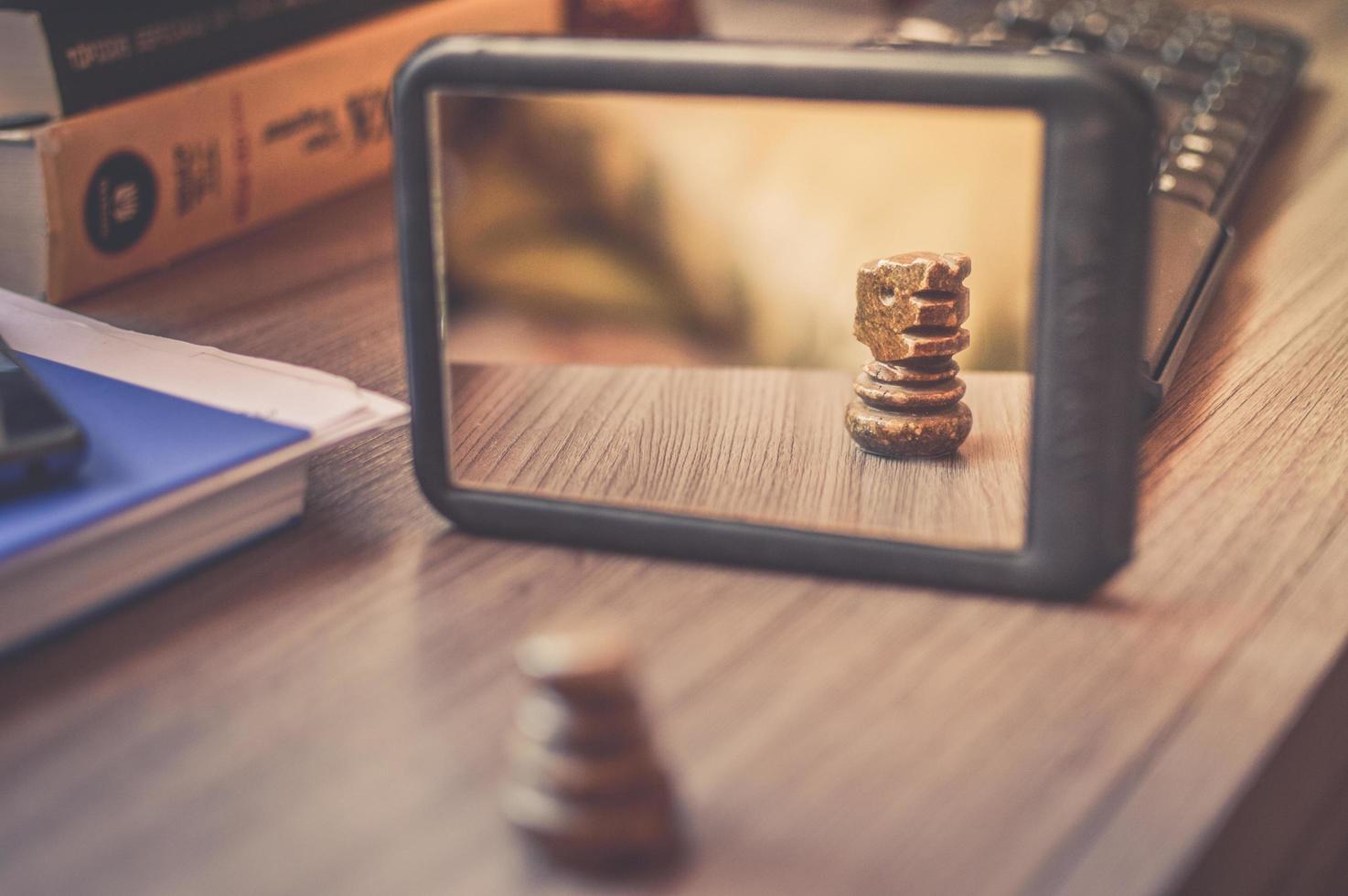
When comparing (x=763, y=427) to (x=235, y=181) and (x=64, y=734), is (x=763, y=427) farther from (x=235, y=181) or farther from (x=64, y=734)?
(x=235, y=181)

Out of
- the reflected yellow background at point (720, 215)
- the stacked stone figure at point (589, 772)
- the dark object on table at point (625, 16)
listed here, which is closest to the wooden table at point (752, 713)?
the stacked stone figure at point (589, 772)

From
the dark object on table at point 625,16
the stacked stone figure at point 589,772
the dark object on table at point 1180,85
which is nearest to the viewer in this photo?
the stacked stone figure at point 589,772

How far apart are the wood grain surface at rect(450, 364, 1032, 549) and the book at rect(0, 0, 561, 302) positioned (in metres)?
0.23

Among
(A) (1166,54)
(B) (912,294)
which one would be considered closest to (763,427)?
(B) (912,294)

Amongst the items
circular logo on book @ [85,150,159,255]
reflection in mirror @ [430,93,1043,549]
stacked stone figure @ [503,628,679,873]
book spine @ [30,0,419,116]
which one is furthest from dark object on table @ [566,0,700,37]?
stacked stone figure @ [503,628,679,873]

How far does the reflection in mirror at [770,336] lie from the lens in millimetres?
408

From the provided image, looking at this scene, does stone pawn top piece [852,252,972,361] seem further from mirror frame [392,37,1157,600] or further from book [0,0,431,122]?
book [0,0,431,122]

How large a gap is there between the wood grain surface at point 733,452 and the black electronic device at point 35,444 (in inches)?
4.4

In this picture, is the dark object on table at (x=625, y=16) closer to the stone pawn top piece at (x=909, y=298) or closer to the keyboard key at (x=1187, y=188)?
the keyboard key at (x=1187, y=188)

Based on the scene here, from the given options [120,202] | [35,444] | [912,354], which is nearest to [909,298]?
[912,354]

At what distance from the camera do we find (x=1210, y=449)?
46 cm

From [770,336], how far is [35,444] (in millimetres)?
503

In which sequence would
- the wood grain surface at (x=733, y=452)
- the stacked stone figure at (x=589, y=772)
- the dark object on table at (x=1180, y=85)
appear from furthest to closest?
1. the dark object on table at (x=1180, y=85)
2. the wood grain surface at (x=733, y=452)
3. the stacked stone figure at (x=589, y=772)

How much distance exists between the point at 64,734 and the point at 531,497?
0.48ft
